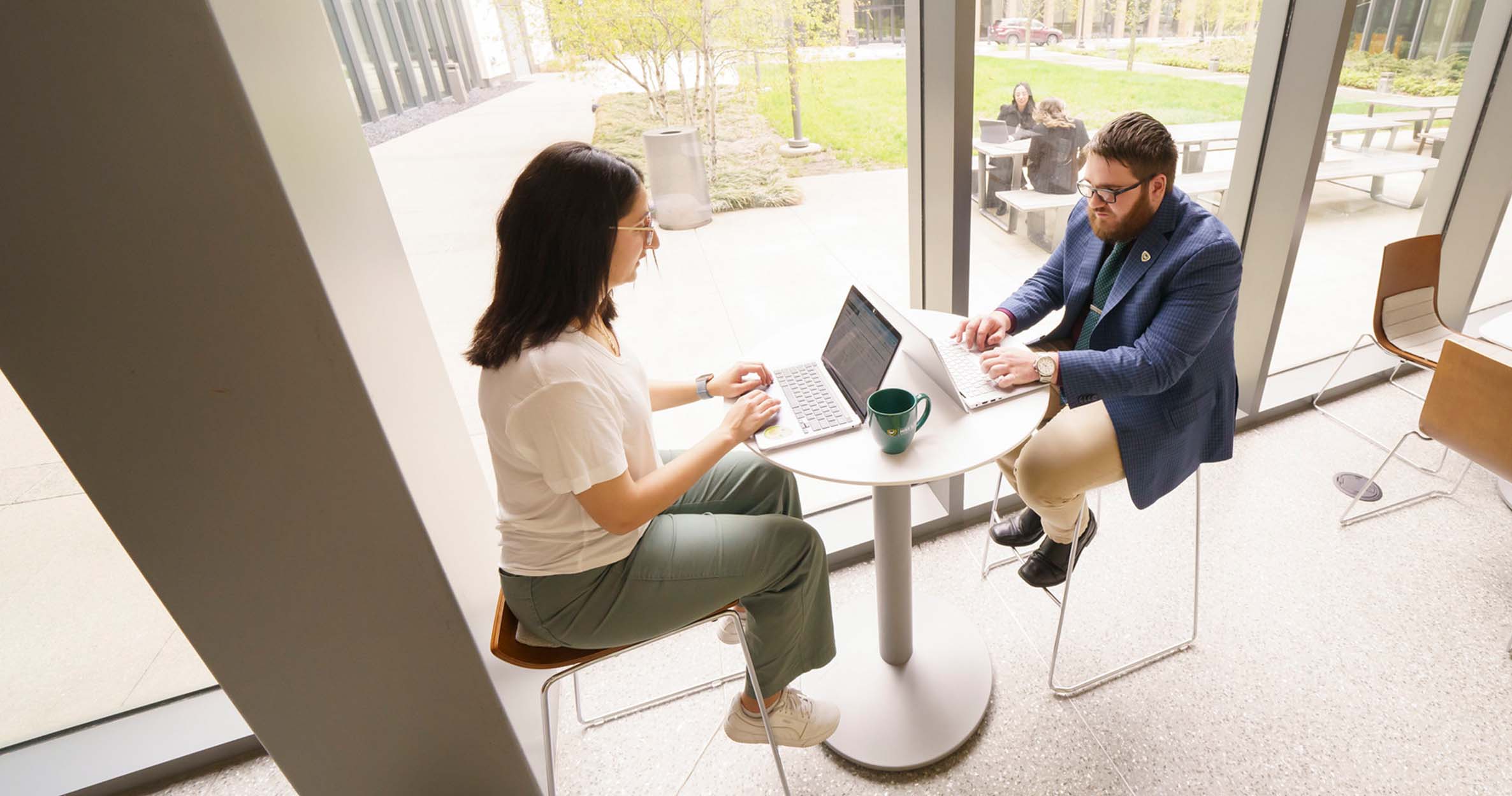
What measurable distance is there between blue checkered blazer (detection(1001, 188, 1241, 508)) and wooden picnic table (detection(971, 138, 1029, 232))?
33 centimetres

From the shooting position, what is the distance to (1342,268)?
137 inches

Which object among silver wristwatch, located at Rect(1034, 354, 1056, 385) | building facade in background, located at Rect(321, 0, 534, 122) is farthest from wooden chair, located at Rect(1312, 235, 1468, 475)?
building facade in background, located at Rect(321, 0, 534, 122)

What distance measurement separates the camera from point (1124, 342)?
1.69m

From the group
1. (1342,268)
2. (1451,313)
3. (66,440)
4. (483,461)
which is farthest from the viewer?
(1342,268)

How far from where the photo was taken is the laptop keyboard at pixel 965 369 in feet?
5.03

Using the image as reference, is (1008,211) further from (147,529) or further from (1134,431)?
(147,529)

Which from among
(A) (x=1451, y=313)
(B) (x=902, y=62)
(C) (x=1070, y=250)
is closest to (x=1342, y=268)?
(A) (x=1451, y=313)

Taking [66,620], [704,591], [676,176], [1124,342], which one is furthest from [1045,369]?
[66,620]

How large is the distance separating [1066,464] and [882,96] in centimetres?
117

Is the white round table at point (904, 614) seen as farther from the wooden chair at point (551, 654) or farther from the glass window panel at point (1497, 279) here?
the glass window panel at point (1497, 279)

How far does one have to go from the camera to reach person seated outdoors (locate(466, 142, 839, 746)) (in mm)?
1174

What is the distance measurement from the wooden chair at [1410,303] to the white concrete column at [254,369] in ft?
9.93

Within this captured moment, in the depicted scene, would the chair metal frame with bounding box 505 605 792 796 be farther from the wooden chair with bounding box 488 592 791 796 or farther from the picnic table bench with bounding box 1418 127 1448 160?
the picnic table bench with bounding box 1418 127 1448 160

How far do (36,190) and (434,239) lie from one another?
3.25ft
